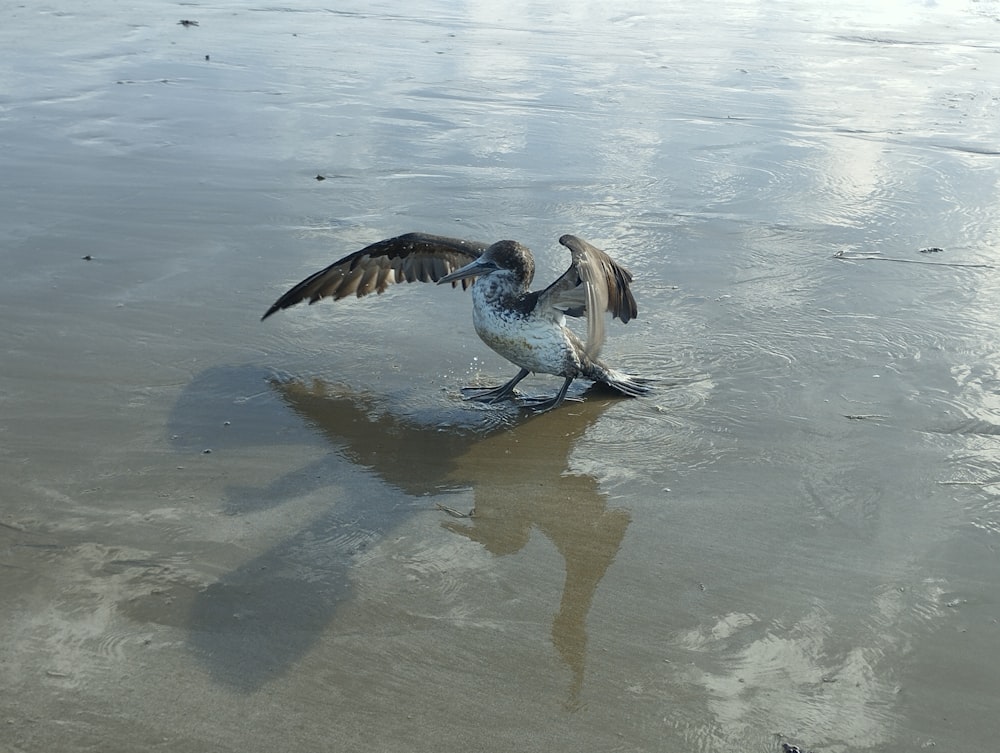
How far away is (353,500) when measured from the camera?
171 inches

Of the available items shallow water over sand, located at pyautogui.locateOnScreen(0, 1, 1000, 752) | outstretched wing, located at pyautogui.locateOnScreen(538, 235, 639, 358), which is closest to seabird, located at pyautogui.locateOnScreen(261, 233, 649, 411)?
outstretched wing, located at pyautogui.locateOnScreen(538, 235, 639, 358)

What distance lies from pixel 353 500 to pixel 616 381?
169 centimetres

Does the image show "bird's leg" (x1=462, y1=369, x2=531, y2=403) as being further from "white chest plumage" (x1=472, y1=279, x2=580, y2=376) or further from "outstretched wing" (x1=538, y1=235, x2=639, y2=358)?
"outstretched wing" (x1=538, y1=235, x2=639, y2=358)

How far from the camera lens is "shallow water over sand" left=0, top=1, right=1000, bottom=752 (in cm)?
323

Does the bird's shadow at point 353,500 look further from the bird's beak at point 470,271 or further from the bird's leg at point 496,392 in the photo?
the bird's beak at point 470,271

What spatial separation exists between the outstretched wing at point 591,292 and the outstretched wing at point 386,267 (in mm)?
822

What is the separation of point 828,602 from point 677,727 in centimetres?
91

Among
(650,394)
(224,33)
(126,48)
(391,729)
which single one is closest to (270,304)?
(650,394)

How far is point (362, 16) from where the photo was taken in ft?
55.6

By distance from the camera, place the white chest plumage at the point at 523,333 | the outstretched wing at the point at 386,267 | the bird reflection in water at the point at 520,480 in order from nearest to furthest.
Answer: the bird reflection in water at the point at 520,480 → the white chest plumage at the point at 523,333 → the outstretched wing at the point at 386,267

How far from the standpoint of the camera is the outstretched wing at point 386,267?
5996 mm

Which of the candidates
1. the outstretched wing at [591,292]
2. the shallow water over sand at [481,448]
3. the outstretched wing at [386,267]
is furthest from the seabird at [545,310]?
the outstretched wing at [386,267]

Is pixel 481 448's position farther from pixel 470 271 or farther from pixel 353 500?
pixel 470 271

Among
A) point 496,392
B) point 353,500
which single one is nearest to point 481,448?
point 496,392
